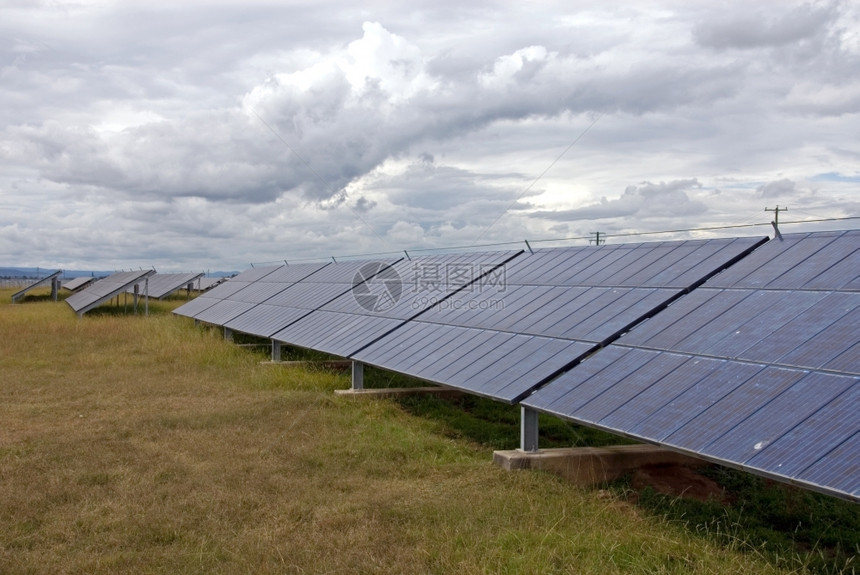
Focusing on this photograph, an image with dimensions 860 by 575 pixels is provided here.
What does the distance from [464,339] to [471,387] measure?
232 cm

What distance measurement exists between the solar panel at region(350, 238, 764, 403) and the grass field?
1.11 metres

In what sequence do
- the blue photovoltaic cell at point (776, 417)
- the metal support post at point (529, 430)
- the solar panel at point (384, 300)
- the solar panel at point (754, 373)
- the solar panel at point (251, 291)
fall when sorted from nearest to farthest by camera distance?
the solar panel at point (754, 373), the blue photovoltaic cell at point (776, 417), the metal support post at point (529, 430), the solar panel at point (384, 300), the solar panel at point (251, 291)

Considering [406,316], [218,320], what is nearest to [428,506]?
[406,316]

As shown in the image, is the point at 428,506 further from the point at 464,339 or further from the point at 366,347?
the point at 366,347

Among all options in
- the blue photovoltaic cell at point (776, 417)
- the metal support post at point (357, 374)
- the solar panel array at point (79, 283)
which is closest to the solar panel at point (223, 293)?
the metal support post at point (357, 374)

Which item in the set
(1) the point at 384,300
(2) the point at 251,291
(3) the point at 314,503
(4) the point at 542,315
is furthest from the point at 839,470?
(2) the point at 251,291

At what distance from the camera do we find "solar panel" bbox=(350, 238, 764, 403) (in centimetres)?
1067

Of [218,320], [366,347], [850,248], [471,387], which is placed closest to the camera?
[850,248]

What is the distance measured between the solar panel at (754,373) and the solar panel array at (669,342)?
0.02 meters

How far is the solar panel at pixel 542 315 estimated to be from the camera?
10.7 meters

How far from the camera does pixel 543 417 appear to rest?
13945 millimetres

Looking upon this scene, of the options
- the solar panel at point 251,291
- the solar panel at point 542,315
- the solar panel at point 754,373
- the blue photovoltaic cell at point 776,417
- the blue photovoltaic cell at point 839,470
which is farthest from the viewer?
the solar panel at point 251,291

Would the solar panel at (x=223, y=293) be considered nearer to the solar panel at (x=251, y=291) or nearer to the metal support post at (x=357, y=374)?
the solar panel at (x=251, y=291)

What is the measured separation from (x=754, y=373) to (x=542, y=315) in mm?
4873
